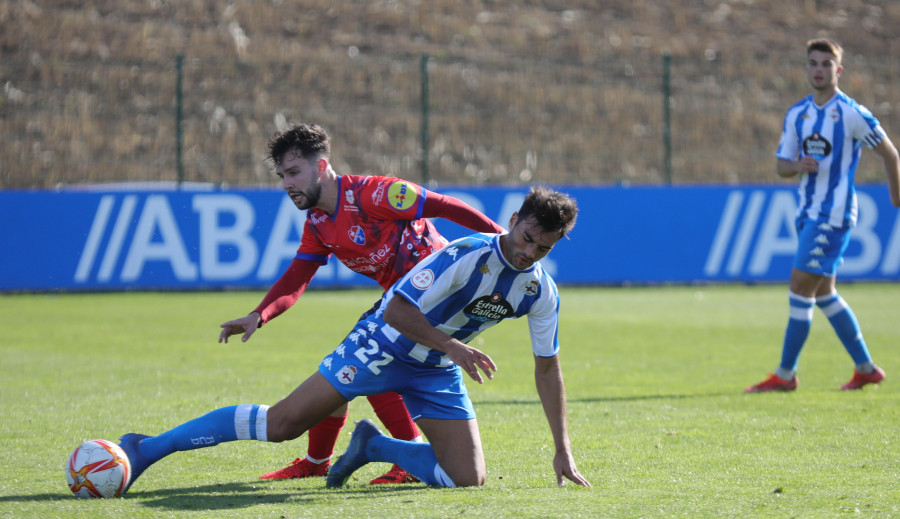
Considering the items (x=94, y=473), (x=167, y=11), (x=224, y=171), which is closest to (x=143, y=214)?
(x=224, y=171)

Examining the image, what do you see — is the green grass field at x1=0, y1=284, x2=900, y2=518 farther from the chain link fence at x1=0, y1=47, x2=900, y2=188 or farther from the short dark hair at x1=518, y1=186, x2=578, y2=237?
the chain link fence at x1=0, y1=47, x2=900, y2=188

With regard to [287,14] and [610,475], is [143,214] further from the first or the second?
[287,14]

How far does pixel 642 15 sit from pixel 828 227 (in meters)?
24.9

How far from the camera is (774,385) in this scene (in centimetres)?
816

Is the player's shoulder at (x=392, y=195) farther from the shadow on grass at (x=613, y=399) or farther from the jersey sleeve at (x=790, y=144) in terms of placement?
the jersey sleeve at (x=790, y=144)

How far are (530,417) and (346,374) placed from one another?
2267 mm

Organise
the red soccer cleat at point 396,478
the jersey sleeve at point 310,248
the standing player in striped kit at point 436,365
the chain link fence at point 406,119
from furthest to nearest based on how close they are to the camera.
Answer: the chain link fence at point 406,119
the jersey sleeve at point 310,248
the red soccer cleat at point 396,478
the standing player in striped kit at point 436,365

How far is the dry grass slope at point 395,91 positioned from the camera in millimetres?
24281

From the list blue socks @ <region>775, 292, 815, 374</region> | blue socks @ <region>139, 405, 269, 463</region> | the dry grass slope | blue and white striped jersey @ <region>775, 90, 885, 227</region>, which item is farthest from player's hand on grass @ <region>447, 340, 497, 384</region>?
the dry grass slope

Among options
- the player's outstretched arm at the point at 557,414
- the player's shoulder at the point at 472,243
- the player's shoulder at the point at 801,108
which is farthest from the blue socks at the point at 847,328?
the player's shoulder at the point at 472,243

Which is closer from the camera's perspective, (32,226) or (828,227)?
(828,227)

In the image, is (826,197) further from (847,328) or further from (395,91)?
(395,91)

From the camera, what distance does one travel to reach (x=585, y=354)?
10.3 metres

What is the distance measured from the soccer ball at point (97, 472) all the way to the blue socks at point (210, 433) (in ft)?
0.52
